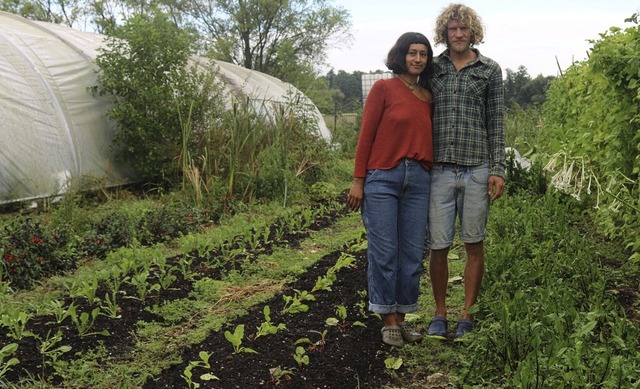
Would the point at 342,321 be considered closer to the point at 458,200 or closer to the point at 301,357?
the point at 301,357

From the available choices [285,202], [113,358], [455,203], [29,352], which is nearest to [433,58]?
[455,203]

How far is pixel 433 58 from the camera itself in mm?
3744

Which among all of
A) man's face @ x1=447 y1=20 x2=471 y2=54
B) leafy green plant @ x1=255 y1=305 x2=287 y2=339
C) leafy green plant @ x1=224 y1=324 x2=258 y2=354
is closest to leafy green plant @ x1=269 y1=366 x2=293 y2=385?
leafy green plant @ x1=224 y1=324 x2=258 y2=354

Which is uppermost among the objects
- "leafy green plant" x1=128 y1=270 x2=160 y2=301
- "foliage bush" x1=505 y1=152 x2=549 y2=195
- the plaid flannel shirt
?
the plaid flannel shirt

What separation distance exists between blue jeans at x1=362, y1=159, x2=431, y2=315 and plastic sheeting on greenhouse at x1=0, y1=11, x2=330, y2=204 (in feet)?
19.5

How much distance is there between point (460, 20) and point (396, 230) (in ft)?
3.91

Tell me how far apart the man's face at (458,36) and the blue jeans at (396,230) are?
68 centimetres

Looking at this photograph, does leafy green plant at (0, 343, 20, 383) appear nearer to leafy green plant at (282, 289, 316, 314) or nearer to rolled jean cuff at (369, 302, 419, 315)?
leafy green plant at (282, 289, 316, 314)

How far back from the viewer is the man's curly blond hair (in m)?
3.61

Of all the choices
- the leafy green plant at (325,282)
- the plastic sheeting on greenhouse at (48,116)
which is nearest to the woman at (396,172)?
the leafy green plant at (325,282)

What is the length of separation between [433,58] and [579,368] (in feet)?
6.20

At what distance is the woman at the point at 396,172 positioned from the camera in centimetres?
355

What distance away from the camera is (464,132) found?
362cm

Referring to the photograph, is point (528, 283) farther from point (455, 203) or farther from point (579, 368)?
point (579, 368)
